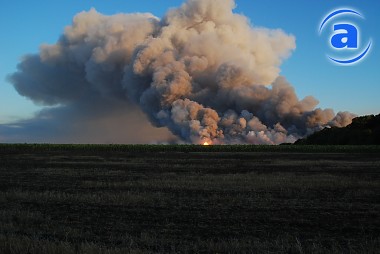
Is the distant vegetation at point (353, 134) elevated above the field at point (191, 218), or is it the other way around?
the distant vegetation at point (353, 134)

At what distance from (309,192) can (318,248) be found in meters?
10.7

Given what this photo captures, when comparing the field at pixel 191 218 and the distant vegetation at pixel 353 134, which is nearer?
the field at pixel 191 218

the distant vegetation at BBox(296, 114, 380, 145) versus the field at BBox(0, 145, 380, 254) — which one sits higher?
the distant vegetation at BBox(296, 114, 380, 145)

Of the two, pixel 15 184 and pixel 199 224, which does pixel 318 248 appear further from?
pixel 15 184

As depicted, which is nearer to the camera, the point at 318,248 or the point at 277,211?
the point at 318,248

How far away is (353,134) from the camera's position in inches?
4882

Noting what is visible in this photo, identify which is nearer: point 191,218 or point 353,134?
point 191,218

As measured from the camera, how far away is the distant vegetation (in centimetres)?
11975

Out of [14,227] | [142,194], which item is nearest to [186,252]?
[14,227]

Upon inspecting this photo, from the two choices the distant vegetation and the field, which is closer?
the field

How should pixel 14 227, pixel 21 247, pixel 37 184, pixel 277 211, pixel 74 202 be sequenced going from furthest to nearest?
pixel 37 184 < pixel 74 202 < pixel 277 211 < pixel 14 227 < pixel 21 247

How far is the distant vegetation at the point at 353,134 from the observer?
120 metres

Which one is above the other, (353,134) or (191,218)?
(353,134)

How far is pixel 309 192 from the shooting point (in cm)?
2095
